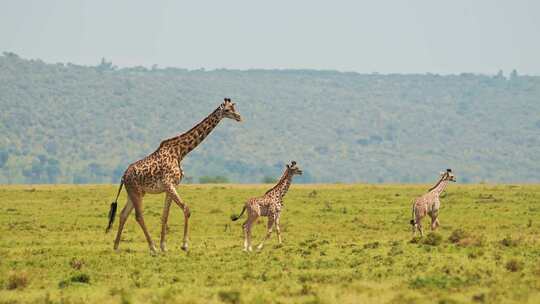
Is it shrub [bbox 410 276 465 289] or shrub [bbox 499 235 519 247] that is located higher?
shrub [bbox 499 235 519 247]

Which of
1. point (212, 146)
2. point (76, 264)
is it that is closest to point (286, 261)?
point (76, 264)

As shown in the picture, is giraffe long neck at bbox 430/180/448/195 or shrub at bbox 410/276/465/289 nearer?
shrub at bbox 410/276/465/289

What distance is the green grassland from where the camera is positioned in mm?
15844

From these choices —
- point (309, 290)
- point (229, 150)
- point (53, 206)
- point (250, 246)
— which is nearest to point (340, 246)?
point (250, 246)

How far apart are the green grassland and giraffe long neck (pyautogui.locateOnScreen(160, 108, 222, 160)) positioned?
5.86 ft

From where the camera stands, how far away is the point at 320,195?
44438 mm

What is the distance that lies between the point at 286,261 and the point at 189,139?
3.69 m

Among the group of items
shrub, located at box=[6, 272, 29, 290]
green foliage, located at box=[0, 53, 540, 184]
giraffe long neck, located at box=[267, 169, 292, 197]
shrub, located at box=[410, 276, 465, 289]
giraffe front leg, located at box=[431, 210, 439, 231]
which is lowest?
shrub, located at box=[6, 272, 29, 290]

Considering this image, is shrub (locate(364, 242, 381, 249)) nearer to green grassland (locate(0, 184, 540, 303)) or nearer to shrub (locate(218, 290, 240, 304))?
green grassland (locate(0, 184, 540, 303))

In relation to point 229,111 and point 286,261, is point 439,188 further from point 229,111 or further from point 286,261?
A: point 286,261

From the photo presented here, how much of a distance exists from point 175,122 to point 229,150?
68.1 feet

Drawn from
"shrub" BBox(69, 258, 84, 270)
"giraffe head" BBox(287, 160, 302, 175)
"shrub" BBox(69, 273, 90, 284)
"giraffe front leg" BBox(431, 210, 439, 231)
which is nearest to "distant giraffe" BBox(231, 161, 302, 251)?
"giraffe head" BBox(287, 160, 302, 175)

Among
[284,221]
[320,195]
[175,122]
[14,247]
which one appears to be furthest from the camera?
[175,122]

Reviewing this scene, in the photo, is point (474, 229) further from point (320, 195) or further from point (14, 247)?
point (320, 195)
